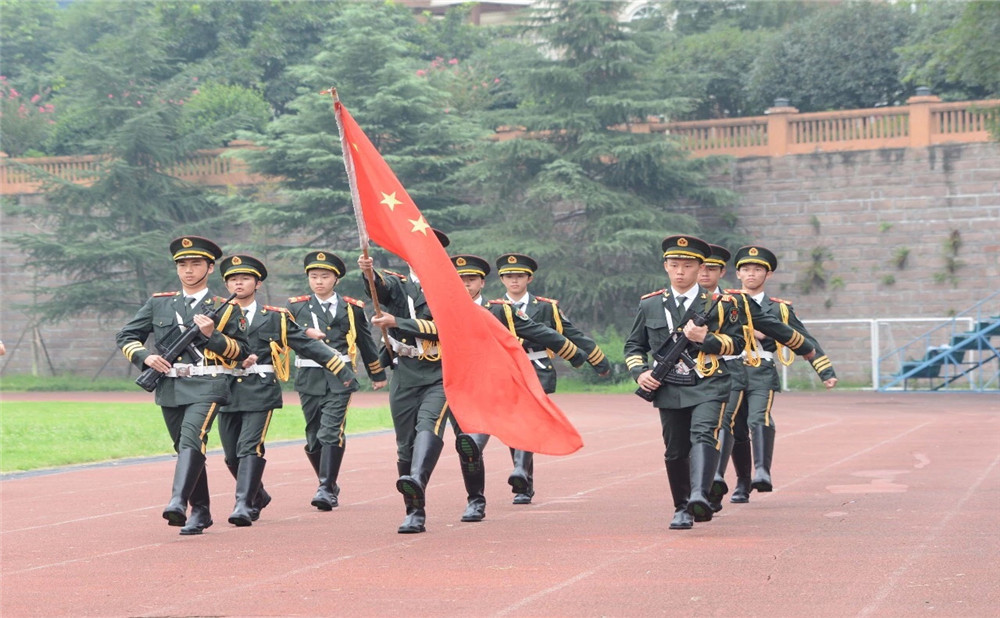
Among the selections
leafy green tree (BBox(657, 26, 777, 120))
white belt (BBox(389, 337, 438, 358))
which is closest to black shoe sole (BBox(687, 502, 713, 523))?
white belt (BBox(389, 337, 438, 358))

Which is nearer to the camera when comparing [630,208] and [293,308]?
[293,308]

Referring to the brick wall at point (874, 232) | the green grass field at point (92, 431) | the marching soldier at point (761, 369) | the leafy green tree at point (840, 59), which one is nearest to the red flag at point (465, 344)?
the marching soldier at point (761, 369)

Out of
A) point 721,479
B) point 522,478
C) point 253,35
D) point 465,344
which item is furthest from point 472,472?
point 253,35

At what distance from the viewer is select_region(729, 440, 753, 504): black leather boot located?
37.1ft

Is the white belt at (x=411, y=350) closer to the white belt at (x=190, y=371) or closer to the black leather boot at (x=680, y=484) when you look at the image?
the white belt at (x=190, y=371)

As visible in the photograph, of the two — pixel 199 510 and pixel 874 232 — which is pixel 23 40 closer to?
pixel 874 232

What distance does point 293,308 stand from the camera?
1245 cm

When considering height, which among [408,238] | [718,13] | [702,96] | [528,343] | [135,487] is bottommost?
[135,487]

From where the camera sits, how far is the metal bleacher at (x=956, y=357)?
3042 cm

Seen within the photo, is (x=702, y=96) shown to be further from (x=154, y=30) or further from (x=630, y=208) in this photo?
(x=154, y=30)

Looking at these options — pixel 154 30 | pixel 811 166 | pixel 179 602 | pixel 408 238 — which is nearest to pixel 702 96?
pixel 811 166

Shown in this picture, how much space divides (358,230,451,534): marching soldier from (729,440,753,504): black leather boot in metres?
2.49

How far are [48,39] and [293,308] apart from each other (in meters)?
47.8

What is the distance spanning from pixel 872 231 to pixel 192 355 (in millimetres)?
26589
